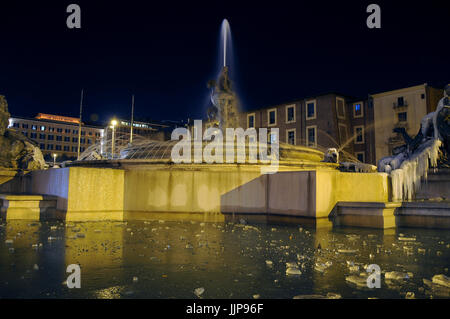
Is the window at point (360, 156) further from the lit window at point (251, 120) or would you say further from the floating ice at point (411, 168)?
the floating ice at point (411, 168)

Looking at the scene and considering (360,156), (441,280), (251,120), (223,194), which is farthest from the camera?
(251,120)

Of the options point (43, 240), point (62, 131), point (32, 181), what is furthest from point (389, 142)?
point (62, 131)

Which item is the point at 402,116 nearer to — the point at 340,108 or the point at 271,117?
the point at 340,108

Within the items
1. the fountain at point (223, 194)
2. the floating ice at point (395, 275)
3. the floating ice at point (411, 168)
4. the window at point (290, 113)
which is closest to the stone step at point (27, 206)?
the fountain at point (223, 194)

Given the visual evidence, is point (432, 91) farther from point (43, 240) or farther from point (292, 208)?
point (43, 240)

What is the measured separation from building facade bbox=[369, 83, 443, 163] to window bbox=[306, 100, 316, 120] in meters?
7.01

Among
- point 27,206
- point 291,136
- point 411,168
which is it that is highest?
point 291,136

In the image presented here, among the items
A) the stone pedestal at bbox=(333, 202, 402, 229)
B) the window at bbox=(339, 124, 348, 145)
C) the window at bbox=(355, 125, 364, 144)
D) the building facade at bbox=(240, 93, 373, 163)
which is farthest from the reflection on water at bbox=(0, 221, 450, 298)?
the window at bbox=(355, 125, 364, 144)

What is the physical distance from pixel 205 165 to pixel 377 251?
649 centimetres

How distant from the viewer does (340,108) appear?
44.4 meters

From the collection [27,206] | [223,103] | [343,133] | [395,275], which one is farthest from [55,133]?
[395,275]

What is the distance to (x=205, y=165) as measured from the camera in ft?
36.1

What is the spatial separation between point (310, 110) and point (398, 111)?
10613 mm

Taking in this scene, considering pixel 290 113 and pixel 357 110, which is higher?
pixel 290 113
